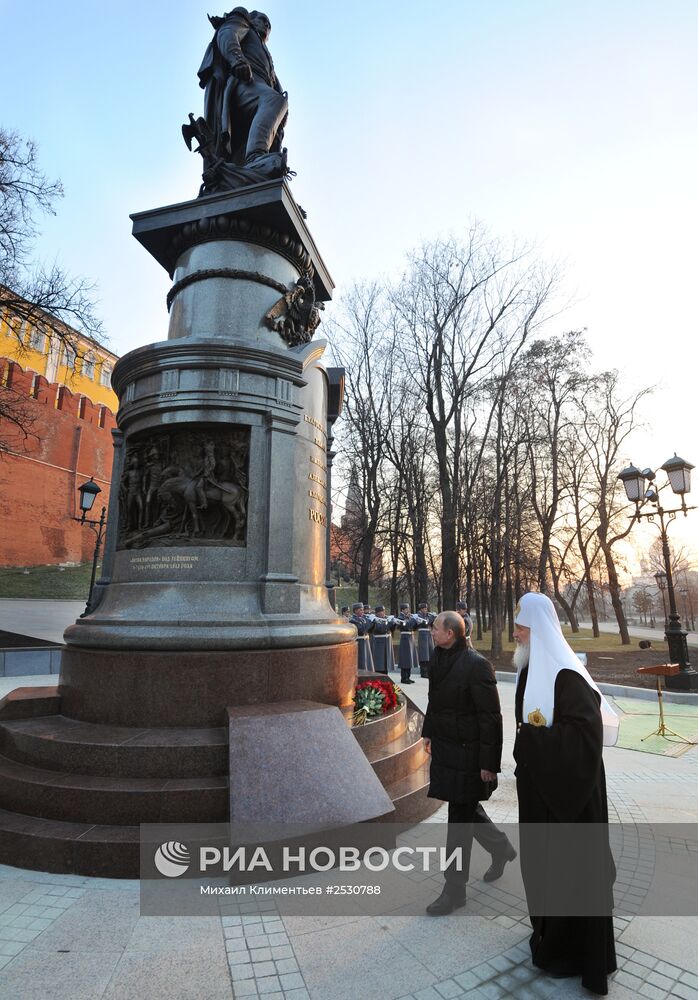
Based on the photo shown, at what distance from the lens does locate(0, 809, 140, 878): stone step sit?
3895mm

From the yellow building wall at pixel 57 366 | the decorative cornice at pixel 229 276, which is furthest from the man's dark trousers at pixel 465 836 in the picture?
the yellow building wall at pixel 57 366

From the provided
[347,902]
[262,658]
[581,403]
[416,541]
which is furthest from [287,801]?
[581,403]

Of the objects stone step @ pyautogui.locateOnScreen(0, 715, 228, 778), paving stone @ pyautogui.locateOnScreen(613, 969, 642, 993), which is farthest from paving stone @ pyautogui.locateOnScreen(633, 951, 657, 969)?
stone step @ pyautogui.locateOnScreen(0, 715, 228, 778)

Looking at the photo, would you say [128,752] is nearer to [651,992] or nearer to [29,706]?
[29,706]

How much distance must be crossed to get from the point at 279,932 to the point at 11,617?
24880 mm

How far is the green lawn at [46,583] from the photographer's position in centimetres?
3672

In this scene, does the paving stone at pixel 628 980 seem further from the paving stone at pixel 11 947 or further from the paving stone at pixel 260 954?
→ the paving stone at pixel 11 947

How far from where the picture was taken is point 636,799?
5.96 meters

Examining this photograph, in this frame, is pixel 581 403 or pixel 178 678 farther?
pixel 581 403

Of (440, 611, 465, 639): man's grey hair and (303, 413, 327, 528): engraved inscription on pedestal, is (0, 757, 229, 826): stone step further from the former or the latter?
(303, 413, 327, 528): engraved inscription on pedestal

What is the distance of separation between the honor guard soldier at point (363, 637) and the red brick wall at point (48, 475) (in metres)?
34.4

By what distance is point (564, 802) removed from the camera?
2814 mm

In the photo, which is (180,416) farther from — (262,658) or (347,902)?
(347,902)

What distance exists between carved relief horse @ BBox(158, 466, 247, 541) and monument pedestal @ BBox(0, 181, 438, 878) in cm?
2
